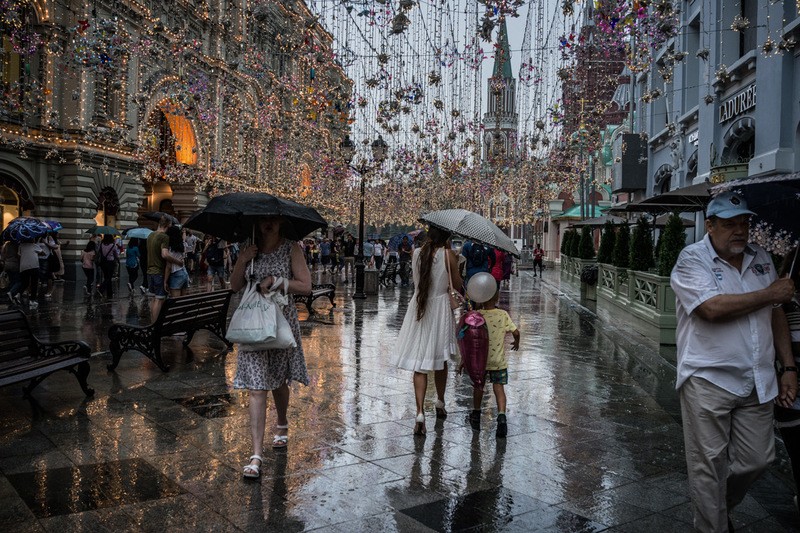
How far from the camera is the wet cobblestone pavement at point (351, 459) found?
4171mm

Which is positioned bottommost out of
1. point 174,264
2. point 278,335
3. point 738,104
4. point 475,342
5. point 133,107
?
point 475,342

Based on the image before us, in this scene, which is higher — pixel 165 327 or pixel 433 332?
pixel 433 332

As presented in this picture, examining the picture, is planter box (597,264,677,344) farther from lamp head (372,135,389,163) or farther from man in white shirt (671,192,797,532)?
lamp head (372,135,389,163)

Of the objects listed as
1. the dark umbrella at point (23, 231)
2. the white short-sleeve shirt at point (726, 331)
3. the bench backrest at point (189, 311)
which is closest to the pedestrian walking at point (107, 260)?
the dark umbrella at point (23, 231)

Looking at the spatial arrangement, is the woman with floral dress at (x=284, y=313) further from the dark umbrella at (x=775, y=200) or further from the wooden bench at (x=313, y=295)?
the wooden bench at (x=313, y=295)

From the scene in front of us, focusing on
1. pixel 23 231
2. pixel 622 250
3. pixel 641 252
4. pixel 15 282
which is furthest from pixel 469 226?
pixel 15 282

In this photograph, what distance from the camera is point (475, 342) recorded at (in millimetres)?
6059

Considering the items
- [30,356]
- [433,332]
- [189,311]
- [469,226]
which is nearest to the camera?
[433,332]

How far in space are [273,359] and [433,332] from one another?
1.58m

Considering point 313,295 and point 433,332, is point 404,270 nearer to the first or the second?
point 313,295

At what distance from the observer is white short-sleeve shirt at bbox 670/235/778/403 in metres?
3.54

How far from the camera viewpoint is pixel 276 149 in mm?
40250

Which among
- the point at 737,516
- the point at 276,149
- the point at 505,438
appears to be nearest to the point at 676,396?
the point at 505,438

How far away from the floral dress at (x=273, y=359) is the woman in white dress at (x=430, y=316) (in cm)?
117
